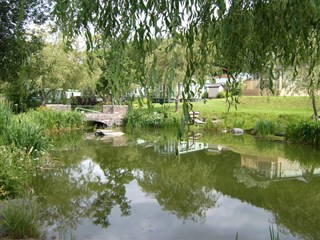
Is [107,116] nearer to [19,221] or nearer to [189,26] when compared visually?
[19,221]

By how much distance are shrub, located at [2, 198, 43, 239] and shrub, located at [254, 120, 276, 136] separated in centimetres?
1375

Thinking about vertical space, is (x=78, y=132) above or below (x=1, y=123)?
below

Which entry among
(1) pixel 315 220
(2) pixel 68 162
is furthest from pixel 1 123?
(1) pixel 315 220

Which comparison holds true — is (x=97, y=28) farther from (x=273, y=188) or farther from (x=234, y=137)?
(x=234, y=137)

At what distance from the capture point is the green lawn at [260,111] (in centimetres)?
1958

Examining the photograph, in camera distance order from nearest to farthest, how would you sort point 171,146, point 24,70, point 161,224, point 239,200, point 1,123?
point 24,70, point 161,224, point 239,200, point 1,123, point 171,146

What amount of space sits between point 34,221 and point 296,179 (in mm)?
6876

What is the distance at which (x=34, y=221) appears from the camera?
195 inches

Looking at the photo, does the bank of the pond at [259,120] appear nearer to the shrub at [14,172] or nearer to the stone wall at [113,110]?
the stone wall at [113,110]

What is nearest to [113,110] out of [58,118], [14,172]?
[58,118]

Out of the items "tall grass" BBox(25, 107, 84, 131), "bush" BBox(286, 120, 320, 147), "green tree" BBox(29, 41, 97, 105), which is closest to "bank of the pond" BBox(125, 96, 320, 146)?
"bush" BBox(286, 120, 320, 147)

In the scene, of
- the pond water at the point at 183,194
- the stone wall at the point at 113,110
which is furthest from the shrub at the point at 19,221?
the stone wall at the point at 113,110

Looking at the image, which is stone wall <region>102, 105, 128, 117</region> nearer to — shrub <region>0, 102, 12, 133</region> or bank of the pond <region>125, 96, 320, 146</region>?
bank of the pond <region>125, 96, 320, 146</region>

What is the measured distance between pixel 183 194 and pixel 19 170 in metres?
3.53
